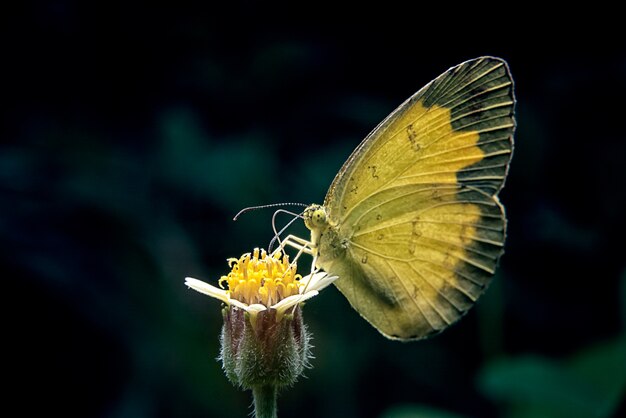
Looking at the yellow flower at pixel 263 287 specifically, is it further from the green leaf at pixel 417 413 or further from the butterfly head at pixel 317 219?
the green leaf at pixel 417 413

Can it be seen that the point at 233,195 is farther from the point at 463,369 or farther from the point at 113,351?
the point at 463,369

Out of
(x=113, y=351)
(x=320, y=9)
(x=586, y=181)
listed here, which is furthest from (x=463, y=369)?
(x=320, y=9)

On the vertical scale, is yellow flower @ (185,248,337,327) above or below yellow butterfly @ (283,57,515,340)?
below

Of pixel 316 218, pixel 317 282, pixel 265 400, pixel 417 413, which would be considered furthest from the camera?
pixel 417 413

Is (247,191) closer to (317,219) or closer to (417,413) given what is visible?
(417,413)

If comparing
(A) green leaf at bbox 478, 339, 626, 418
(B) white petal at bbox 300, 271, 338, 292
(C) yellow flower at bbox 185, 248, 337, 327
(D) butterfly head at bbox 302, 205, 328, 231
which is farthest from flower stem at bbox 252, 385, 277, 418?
(A) green leaf at bbox 478, 339, 626, 418

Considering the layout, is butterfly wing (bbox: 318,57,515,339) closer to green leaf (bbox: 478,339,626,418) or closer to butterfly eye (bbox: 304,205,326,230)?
butterfly eye (bbox: 304,205,326,230)

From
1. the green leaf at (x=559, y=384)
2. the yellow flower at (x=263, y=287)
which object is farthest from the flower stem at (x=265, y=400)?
the green leaf at (x=559, y=384)

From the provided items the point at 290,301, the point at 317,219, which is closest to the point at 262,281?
the point at 290,301
